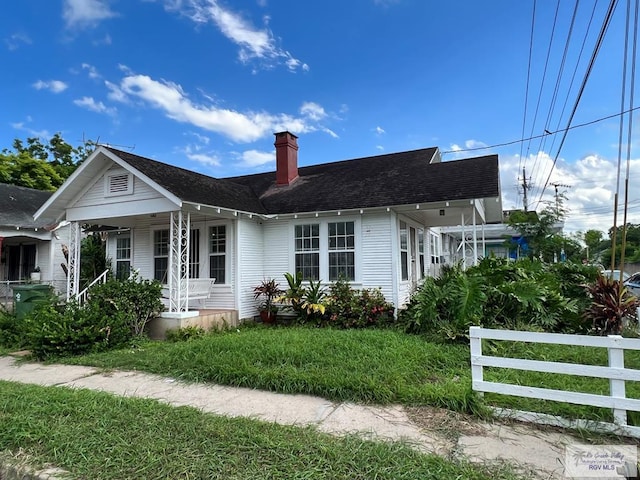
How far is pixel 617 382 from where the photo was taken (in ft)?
11.9

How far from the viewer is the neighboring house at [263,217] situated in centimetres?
911

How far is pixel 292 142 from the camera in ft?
44.4

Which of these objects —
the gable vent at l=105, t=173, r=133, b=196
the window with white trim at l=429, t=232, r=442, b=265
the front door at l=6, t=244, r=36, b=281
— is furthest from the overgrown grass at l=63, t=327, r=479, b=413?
the front door at l=6, t=244, r=36, b=281

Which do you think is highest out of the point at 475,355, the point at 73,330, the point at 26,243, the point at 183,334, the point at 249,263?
the point at 26,243

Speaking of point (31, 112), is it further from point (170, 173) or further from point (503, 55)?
point (503, 55)

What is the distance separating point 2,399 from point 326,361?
13.6 ft

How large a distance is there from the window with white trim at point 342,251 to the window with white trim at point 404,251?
56.1 inches

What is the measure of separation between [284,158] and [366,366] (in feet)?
30.9

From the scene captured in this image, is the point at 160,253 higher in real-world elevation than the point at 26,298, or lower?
higher

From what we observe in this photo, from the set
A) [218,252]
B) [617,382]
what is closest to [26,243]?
[218,252]

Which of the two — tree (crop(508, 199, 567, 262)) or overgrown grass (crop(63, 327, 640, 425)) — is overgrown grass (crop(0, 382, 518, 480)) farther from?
tree (crop(508, 199, 567, 262))

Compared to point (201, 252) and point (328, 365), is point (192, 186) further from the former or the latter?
point (328, 365)

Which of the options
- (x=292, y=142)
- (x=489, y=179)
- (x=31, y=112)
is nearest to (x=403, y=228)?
(x=489, y=179)

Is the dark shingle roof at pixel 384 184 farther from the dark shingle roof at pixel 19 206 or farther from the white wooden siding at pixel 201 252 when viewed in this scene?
the dark shingle roof at pixel 19 206
